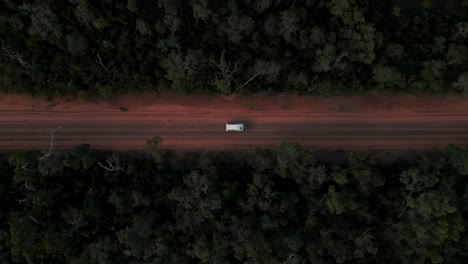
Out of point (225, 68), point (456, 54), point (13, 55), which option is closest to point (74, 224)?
point (13, 55)

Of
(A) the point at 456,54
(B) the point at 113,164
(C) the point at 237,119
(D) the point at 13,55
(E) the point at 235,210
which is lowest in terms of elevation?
(E) the point at 235,210

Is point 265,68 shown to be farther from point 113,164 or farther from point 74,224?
point 74,224

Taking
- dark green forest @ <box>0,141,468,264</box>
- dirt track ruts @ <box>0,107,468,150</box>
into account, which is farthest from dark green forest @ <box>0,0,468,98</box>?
dark green forest @ <box>0,141,468,264</box>

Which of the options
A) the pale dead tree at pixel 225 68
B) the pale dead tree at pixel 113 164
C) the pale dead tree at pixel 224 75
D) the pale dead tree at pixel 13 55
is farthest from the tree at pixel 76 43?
the pale dead tree at pixel 225 68

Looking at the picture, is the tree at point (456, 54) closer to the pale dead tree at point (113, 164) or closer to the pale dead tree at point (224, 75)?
the pale dead tree at point (224, 75)

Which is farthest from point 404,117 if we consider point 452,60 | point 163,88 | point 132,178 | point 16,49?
point 16,49
